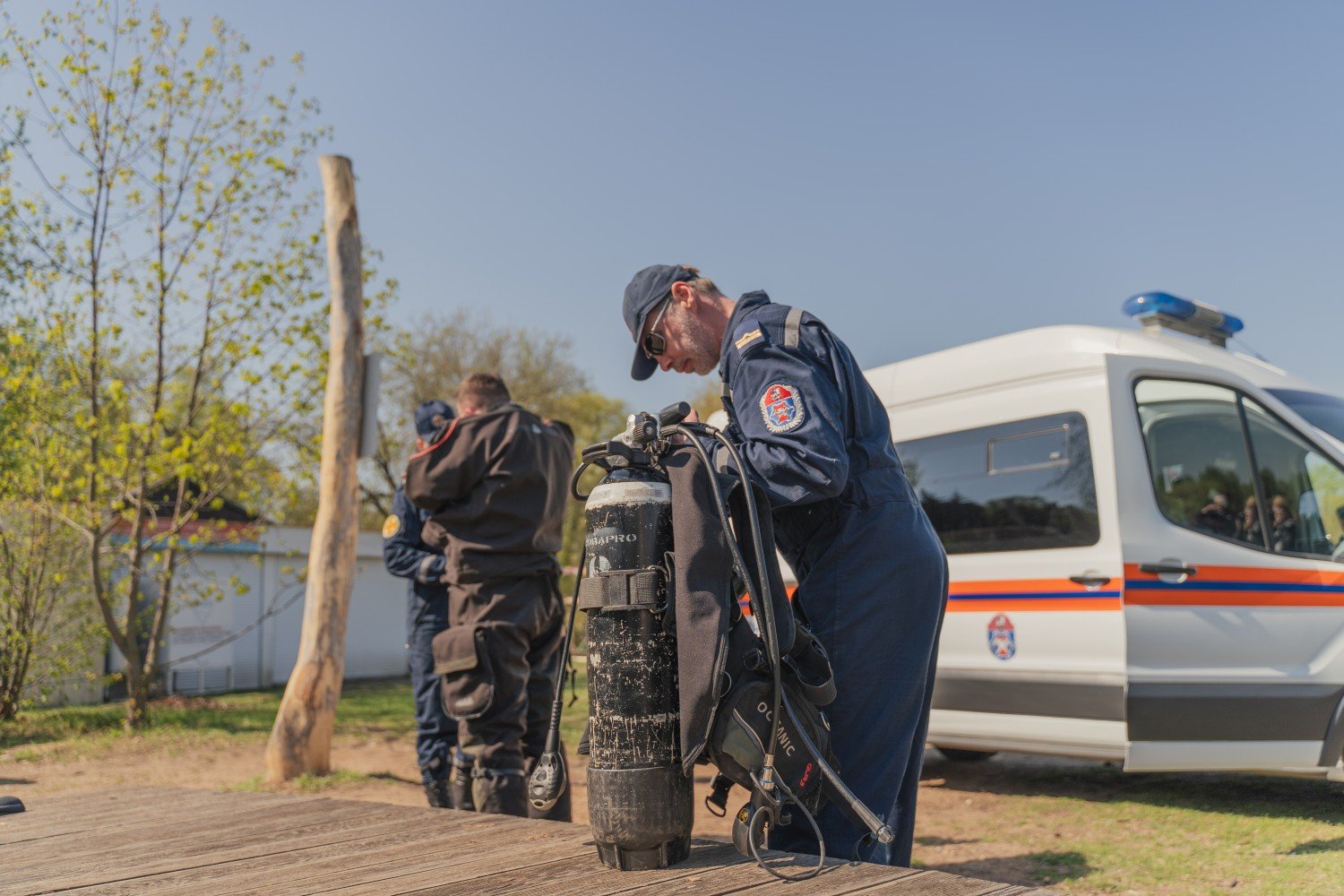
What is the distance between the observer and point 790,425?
100.0 inches

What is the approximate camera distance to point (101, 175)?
35.5 feet

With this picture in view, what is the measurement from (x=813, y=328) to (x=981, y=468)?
452 centimetres

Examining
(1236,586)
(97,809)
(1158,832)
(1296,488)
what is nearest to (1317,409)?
(1296,488)

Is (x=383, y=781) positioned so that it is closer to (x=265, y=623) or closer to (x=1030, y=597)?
(x=1030, y=597)

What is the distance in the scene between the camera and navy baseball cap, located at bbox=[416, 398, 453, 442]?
6379 millimetres

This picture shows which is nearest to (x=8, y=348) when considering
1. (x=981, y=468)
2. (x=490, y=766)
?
(x=490, y=766)

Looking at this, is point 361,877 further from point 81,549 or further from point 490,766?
point 81,549

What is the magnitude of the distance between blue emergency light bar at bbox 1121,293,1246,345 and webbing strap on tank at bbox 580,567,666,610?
5.39 metres

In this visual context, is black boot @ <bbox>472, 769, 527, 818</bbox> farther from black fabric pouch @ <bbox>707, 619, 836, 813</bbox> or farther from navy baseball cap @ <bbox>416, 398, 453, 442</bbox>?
black fabric pouch @ <bbox>707, 619, 836, 813</bbox>

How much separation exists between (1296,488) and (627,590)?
4.91 meters

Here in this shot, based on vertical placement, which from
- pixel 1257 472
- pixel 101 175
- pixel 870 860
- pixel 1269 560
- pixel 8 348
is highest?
pixel 101 175

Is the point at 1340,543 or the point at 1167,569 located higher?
the point at 1340,543

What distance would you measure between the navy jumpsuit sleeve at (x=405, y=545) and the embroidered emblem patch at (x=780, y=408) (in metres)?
4.15

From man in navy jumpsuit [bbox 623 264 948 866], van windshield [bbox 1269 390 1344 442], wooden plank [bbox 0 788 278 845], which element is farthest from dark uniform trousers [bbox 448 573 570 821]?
van windshield [bbox 1269 390 1344 442]
